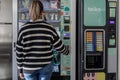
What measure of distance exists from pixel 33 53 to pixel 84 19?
1061mm

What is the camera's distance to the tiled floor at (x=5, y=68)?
3572 millimetres

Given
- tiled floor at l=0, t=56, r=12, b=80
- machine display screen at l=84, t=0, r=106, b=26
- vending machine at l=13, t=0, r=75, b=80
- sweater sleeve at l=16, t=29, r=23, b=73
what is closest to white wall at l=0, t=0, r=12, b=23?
vending machine at l=13, t=0, r=75, b=80

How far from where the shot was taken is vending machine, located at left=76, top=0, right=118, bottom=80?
3.44 meters

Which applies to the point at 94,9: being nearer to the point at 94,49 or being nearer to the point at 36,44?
the point at 94,49

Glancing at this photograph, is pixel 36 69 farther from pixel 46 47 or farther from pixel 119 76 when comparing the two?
pixel 119 76

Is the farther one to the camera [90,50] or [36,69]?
[90,50]

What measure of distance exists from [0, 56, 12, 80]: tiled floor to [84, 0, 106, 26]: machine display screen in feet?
3.81

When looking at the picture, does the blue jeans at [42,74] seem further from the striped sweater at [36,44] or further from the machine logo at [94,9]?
the machine logo at [94,9]

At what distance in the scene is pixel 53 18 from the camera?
3514 mm

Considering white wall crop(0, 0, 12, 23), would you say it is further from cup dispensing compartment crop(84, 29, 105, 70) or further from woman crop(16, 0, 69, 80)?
cup dispensing compartment crop(84, 29, 105, 70)

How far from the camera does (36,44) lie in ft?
8.66

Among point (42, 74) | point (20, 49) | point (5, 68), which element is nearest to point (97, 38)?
point (42, 74)

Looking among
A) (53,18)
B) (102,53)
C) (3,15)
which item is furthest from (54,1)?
(102,53)

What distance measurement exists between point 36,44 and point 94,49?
3.54 feet
